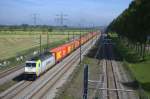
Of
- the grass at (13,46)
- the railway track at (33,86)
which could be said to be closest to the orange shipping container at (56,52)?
the railway track at (33,86)

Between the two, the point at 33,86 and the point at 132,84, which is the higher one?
the point at 132,84

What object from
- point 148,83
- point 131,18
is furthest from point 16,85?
point 131,18

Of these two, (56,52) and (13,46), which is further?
(13,46)

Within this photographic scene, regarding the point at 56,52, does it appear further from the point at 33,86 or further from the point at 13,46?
the point at 13,46

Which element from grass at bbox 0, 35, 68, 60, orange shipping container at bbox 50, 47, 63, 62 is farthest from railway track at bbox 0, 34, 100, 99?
Result: grass at bbox 0, 35, 68, 60

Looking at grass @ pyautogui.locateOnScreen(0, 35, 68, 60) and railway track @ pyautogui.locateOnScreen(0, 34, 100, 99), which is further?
grass @ pyautogui.locateOnScreen(0, 35, 68, 60)

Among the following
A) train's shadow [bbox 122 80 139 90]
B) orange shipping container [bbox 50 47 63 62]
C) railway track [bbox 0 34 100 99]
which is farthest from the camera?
orange shipping container [bbox 50 47 63 62]

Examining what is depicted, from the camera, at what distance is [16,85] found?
43.6 meters

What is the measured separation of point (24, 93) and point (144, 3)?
29.6m

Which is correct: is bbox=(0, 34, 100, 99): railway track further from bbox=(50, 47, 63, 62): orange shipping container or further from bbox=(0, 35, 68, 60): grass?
bbox=(0, 35, 68, 60): grass

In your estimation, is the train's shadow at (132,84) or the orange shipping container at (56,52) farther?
the orange shipping container at (56,52)

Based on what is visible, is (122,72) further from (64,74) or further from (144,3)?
(144,3)

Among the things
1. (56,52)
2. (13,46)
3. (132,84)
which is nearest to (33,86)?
(132,84)

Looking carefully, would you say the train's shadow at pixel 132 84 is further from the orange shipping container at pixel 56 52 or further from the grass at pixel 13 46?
the grass at pixel 13 46
